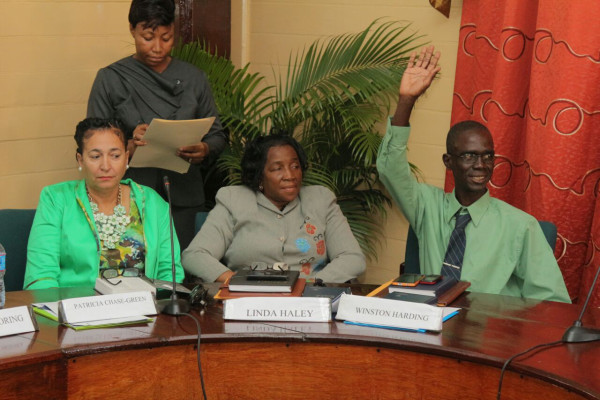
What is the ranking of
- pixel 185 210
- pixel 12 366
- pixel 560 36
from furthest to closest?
pixel 185 210
pixel 560 36
pixel 12 366

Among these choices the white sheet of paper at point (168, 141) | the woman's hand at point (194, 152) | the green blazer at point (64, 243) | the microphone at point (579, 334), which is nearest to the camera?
the microphone at point (579, 334)

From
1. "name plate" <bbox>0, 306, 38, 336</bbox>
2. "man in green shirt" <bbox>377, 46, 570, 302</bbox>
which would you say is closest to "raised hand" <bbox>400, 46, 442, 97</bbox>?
"man in green shirt" <bbox>377, 46, 570, 302</bbox>

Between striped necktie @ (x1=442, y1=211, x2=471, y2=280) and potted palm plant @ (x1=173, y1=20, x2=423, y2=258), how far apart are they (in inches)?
43.1

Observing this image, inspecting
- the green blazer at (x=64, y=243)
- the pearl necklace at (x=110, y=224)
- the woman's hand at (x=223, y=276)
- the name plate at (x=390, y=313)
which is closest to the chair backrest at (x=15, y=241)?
the green blazer at (x=64, y=243)

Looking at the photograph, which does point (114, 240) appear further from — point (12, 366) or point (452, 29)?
point (452, 29)

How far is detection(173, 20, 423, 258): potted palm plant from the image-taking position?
435cm

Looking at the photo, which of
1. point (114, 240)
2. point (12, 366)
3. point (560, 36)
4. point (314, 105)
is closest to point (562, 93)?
point (560, 36)

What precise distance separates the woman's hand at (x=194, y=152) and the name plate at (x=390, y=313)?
57.3 inches

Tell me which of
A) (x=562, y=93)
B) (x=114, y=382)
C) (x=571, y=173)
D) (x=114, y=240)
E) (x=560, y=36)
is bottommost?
(x=114, y=382)

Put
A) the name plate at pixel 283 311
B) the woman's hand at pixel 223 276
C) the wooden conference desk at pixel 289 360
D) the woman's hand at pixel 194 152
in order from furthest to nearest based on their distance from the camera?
1. the woman's hand at pixel 194 152
2. the woman's hand at pixel 223 276
3. the name plate at pixel 283 311
4. the wooden conference desk at pixel 289 360

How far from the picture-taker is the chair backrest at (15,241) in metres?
3.07

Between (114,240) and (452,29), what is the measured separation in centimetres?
212

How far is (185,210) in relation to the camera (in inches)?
158

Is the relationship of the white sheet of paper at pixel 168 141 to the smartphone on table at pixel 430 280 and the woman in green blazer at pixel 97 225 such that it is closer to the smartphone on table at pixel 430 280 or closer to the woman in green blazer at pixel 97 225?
the woman in green blazer at pixel 97 225
